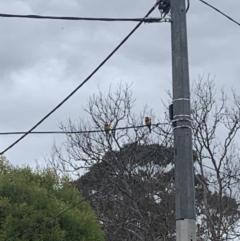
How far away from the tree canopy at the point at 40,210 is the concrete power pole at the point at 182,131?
7160 millimetres

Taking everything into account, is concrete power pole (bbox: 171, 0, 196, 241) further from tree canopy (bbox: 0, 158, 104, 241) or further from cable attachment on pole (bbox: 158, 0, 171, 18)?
tree canopy (bbox: 0, 158, 104, 241)

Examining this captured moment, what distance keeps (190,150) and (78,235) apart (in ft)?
25.4

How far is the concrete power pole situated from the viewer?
7129 millimetres

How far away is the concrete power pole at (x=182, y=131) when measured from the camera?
7.13 m

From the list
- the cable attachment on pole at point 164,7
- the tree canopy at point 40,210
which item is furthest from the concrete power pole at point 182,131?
the tree canopy at point 40,210

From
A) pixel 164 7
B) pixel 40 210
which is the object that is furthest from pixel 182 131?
pixel 40 210

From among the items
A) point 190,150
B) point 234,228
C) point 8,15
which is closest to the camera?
point 190,150

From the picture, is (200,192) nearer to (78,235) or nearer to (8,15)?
(78,235)

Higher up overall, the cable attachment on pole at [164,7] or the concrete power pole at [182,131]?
the cable attachment on pole at [164,7]

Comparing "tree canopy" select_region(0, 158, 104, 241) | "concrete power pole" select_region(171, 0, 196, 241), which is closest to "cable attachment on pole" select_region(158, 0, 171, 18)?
"concrete power pole" select_region(171, 0, 196, 241)

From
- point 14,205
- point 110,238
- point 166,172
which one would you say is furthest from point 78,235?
point 166,172

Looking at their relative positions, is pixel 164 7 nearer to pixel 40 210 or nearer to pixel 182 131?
pixel 182 131

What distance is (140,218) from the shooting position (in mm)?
20703

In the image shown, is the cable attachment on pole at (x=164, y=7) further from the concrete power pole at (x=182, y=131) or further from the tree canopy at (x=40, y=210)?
the tree canopy at (x=40, y=210)
